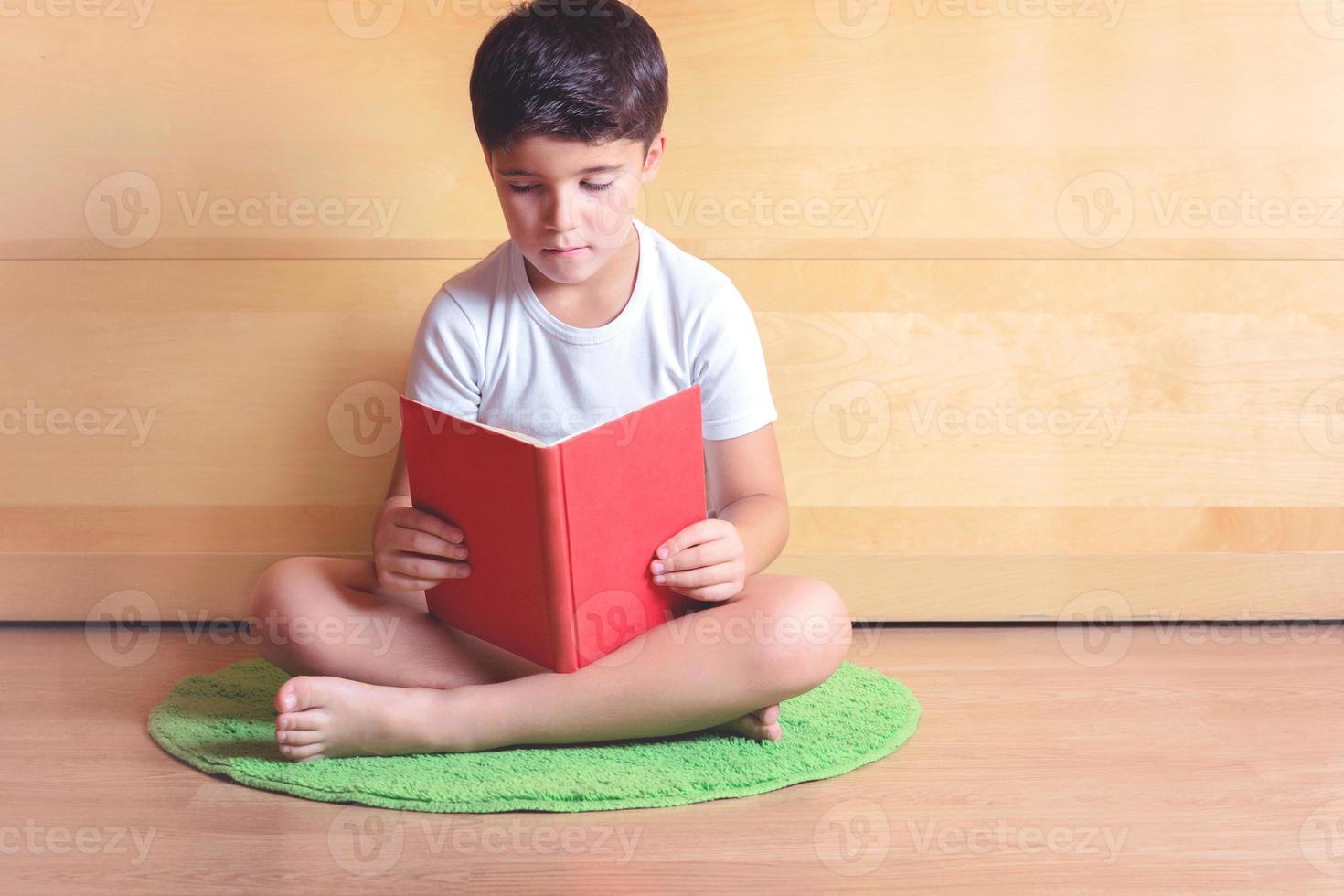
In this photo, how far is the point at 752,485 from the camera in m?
1.09

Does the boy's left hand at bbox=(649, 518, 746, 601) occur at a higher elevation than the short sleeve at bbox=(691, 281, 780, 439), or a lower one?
lower

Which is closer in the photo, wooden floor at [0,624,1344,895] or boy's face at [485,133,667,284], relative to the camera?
wooden floor at [0,624,1344,895]

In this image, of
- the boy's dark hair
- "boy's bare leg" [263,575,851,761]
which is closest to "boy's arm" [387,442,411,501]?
"boy's bare leg" [263,575,851,761]

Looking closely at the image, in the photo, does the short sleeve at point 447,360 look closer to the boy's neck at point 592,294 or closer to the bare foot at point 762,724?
the boy's neck at point 592,294

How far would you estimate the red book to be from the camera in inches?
34.6

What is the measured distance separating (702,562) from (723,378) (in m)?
0.19

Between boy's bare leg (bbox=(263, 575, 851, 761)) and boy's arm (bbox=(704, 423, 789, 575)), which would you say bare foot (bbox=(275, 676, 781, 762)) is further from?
boy's arm (bbox=(704, 423, 789, 575))

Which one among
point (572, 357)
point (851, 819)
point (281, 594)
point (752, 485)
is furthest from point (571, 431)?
point (851, 819)

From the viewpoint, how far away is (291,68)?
1.28 meters

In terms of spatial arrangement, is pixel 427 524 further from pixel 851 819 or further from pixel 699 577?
pixel 851 819

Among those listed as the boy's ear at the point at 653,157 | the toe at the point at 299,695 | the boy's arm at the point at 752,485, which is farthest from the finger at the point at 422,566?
the boy's ear at the point at 653,157

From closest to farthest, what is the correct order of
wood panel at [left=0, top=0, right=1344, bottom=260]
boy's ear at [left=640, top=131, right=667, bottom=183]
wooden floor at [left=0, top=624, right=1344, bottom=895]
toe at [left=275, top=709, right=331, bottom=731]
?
wooden floor at [left=0, top=624, right=1344, bottom=895]
toe at [left=275, top=709, right=331, bottom=731]
boy's ear at [left=640, top=131, right=667, bottom=183]
wood panel at [left=0, top=0, right=1344, bottom=260]

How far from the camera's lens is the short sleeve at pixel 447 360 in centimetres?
108

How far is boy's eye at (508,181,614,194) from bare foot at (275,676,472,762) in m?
0.40
